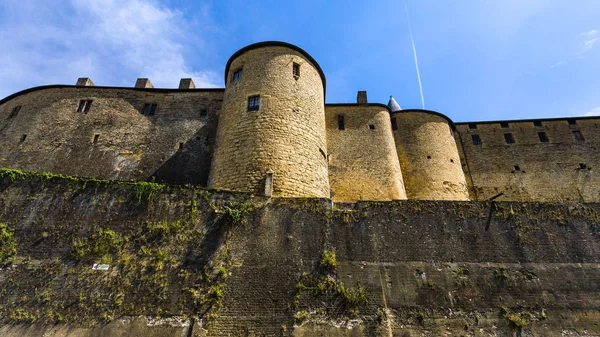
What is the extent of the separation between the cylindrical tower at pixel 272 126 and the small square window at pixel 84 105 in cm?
937

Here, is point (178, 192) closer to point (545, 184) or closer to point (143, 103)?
point (143, 103)

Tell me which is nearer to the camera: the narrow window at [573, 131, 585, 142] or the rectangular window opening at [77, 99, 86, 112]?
the rectangular window opening at [77, 99, 86, 112]

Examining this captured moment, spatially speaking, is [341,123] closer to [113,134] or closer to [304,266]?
[304,266]

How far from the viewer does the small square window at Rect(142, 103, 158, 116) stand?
1738 centimetres

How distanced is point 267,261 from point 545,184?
21.5 meters

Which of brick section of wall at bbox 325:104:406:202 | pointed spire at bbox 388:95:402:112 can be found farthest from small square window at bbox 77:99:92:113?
pointed spire at bbox 388:95:402:112

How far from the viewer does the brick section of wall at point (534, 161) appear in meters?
20.3

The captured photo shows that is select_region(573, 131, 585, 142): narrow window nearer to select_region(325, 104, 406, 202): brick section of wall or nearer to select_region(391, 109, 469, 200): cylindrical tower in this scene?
select_region(391, 109, 469, 200): cylindrical tower

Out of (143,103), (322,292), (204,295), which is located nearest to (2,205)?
(204,295)

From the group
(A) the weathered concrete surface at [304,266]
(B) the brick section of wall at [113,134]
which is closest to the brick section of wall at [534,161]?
(A) the weathered concrete surface at [304,266]

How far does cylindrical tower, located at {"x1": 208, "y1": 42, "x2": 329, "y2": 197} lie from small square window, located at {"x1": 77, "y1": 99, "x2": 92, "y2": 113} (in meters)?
9.37

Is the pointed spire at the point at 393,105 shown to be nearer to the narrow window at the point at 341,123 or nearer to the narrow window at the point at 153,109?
the narrow window at the point at 341,123

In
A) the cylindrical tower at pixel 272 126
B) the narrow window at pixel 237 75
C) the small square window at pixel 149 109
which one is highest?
the small square window at pixel 149 109

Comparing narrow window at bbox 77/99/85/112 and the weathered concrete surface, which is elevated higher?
narrow window at bbox 77/99/85/112
